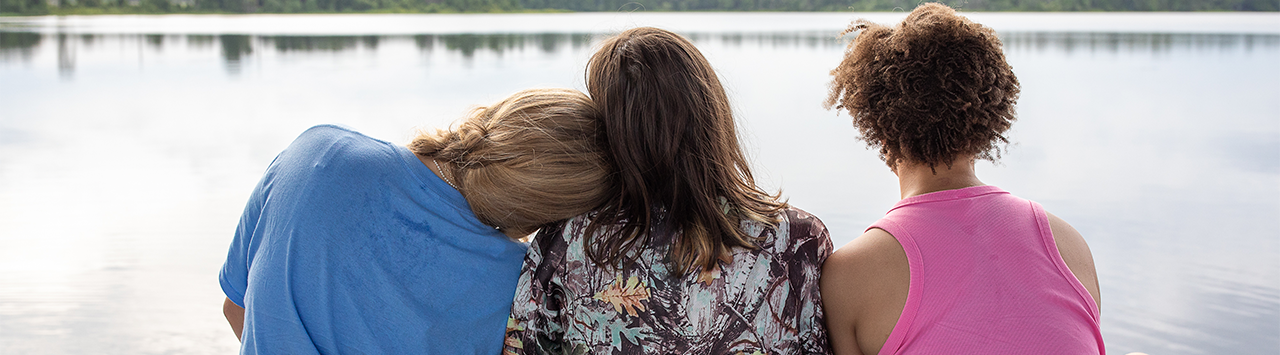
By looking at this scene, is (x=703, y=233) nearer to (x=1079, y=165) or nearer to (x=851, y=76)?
(x=851, y=76)

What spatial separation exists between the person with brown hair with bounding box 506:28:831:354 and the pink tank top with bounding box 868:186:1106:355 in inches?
6.4

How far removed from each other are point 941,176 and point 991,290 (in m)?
0.20

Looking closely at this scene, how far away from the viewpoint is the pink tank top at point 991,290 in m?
1.12

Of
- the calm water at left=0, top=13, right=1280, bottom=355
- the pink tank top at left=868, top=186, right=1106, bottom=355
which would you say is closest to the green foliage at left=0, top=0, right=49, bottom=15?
the calm water at left=0, top=13, right=1280, bottom=355

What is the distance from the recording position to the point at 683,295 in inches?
48.4


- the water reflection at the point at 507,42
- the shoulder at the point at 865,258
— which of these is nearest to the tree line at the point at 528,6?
the water reflection at the point at 507,42

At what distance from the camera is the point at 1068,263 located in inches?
45.7

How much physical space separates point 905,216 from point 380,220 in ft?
2.34

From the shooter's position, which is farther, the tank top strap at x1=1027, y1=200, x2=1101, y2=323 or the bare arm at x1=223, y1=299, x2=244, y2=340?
the bare arm at x1=223, y1=299, x2=244, y2=340

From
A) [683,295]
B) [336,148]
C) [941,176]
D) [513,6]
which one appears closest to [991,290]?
[941,176]

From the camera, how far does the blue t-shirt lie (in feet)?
3.90

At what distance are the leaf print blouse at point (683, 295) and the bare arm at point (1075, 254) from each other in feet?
0.99

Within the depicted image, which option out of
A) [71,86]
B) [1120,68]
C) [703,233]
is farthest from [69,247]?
[1120,68]

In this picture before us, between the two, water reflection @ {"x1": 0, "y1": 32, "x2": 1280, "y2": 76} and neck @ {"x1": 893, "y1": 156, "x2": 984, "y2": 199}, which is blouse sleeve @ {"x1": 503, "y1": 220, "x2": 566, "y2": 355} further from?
water reflection @ {"x1": 0, "y1": 32, "x2": 1280, "y2": 76}
